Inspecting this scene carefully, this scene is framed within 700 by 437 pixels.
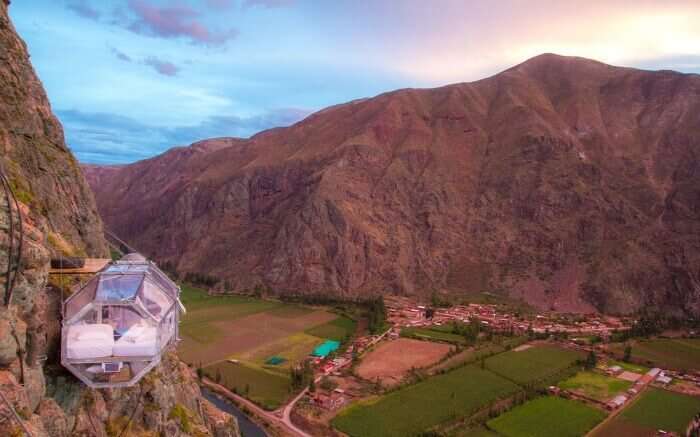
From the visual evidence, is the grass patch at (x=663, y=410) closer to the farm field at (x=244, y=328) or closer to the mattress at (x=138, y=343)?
the farm field at (x=244, y=328)

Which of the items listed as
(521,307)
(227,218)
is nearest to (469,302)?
(521,307)

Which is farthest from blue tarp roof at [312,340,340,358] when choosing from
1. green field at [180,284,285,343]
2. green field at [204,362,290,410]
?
green field at [180,284,285,343]

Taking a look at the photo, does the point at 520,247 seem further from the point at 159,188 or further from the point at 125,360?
the point at 159,188

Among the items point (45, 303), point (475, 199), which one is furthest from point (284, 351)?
point (475, 199)

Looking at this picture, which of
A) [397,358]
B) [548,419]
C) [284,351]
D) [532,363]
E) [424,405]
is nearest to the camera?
[548,419]

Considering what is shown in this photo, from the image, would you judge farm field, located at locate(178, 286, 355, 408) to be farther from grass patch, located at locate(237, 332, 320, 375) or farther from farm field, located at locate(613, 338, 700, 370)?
farm field, located at locate(613, 338, 700, 370)

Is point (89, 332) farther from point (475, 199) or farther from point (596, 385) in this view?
point (475, 199)
